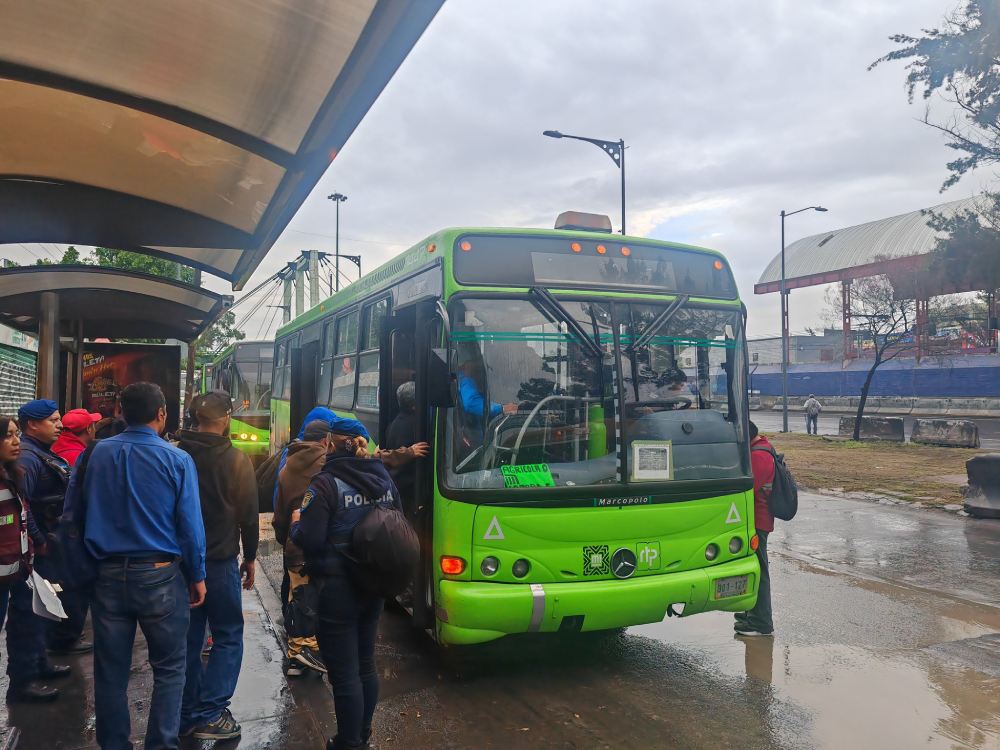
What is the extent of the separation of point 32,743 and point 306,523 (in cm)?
209

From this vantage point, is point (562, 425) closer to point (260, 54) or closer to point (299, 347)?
point (260, 54)

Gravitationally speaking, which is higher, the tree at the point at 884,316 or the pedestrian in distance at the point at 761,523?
the tree at the point at 884,316

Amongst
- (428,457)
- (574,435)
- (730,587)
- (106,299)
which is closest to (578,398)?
(574,435)

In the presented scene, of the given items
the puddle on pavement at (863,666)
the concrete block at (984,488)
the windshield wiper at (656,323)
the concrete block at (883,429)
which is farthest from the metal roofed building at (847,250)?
the windshield wiper at (656,323)

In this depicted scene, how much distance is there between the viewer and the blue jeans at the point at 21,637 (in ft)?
15.6

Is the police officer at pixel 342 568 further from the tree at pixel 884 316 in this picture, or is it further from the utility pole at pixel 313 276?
the utility pole at pixel 313 276

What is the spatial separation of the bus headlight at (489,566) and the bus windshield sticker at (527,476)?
473mm

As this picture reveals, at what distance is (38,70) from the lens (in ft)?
16.7

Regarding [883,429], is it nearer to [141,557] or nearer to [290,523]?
[290,523]

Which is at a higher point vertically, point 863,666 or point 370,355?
point 370,355

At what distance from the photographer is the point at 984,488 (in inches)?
465

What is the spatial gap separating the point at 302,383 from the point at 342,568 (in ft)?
24.2

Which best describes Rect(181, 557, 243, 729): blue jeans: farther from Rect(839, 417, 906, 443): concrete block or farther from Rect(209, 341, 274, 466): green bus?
Rect(839, 417, 906, 443): concrete block

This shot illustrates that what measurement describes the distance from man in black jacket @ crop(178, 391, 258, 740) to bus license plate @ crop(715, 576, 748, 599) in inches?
125
